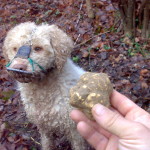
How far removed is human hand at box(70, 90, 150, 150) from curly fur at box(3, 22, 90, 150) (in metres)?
0.59

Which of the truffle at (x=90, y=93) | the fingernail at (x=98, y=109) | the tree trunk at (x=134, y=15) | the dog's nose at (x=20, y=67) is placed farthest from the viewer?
the tree trunk at (x=134, y=15)

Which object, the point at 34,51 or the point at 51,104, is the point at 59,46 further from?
the point at 51,104

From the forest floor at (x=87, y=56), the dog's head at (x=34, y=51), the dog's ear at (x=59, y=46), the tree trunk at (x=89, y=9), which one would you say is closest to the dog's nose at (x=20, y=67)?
the dog's head at (x=34, y=51)

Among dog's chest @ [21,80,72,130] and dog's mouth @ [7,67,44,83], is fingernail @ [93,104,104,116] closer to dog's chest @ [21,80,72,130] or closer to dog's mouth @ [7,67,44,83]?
dog's mouth @ [7,67,44,83]

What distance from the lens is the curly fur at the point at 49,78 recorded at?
2.47 meters

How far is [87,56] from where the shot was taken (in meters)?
4.57

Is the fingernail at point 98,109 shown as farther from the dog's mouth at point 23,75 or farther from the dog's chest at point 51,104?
the dog's chest at point 51,104

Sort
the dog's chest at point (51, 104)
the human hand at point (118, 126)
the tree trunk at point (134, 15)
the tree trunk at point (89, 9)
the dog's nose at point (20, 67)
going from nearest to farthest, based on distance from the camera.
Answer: the human hand at point (118, 126) → the dog's nose at point (20, 67) → the dog's chest at point (51, 104) → the tree trunk at point (134, 15) → the tree trunk at point (89, 9)

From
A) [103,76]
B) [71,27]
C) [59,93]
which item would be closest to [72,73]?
[59,93]

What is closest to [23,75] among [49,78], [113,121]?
[49,78]

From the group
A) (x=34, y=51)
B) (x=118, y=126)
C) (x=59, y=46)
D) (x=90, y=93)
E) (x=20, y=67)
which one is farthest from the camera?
(x=59, y=46)

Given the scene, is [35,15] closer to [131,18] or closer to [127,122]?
[131,18]

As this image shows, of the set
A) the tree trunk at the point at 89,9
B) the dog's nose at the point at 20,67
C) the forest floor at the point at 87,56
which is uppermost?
the dog's nose at the point at 20,67

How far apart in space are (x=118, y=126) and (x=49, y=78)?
124 cm
